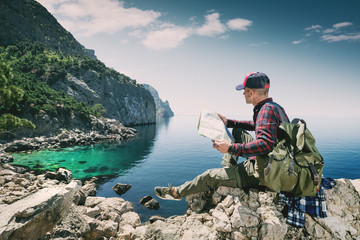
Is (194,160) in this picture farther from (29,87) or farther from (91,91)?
(91,91)

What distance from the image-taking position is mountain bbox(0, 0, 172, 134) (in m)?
41.8

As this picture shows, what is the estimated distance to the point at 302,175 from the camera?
3.06 meters

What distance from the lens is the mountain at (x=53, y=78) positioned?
1644 inches

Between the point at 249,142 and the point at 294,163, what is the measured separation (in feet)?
2.70

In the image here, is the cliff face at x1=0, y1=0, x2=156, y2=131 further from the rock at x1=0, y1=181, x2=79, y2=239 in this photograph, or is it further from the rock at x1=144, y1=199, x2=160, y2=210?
the rock at x1=0, y1=181, x2=79, y2=239

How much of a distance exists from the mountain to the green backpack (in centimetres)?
4391

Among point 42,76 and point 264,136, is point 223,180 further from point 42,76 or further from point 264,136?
point 42,76

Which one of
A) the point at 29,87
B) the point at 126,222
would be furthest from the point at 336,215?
the point at 29,87

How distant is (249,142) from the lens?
11.5 feet

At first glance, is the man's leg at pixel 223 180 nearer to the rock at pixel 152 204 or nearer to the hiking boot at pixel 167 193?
the hiking boot at pixel 167 193

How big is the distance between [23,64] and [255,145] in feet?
258

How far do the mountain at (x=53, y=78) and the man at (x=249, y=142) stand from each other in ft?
139

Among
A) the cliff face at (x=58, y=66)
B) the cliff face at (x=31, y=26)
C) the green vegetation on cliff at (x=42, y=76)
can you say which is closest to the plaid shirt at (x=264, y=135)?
the green vegetation on cliff at (x=42, y=76)

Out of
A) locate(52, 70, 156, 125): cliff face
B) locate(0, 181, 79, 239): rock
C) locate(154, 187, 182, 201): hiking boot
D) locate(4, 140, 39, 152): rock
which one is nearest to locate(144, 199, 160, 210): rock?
locate(0, 181, 79, 239): rock
